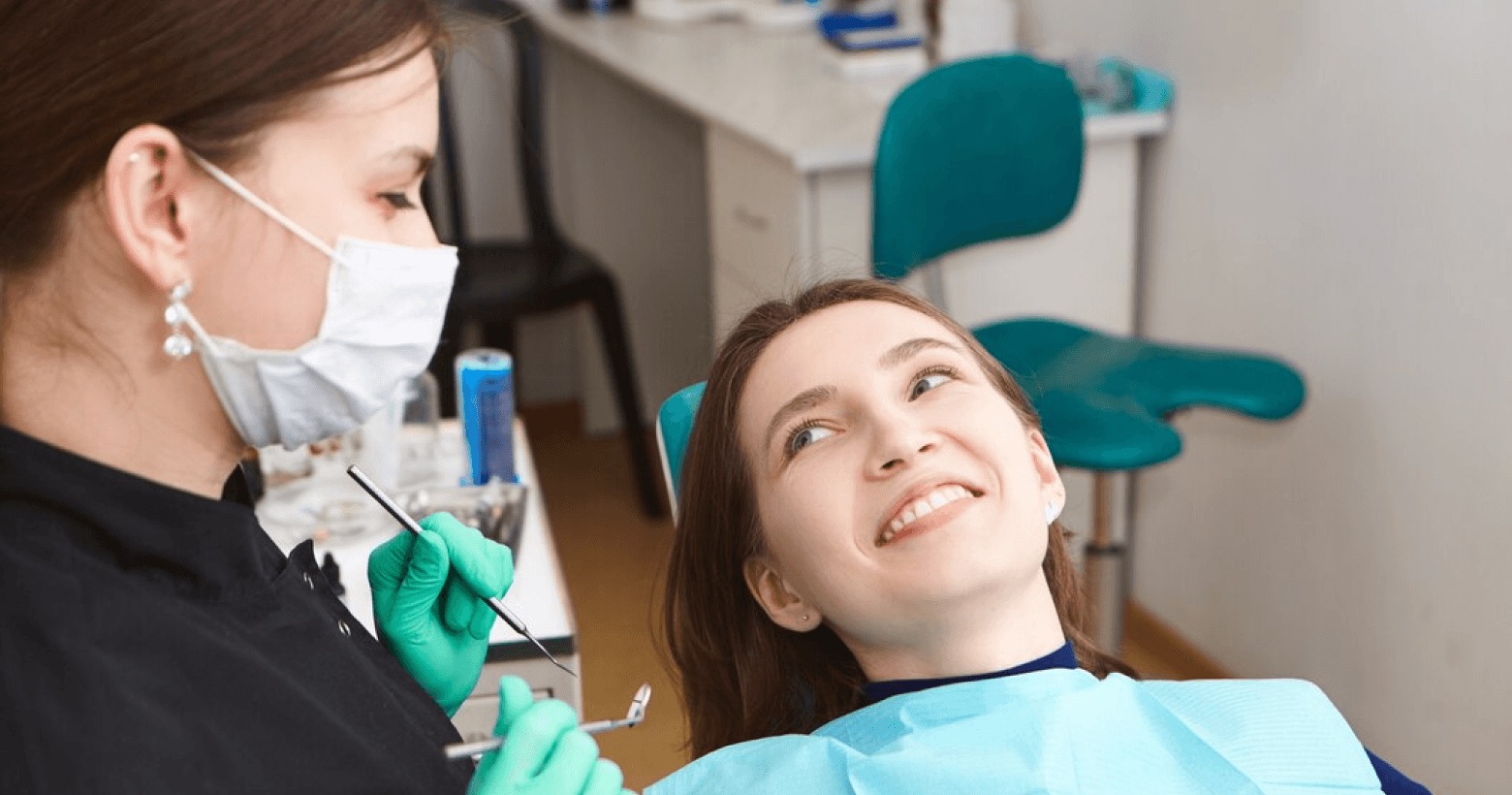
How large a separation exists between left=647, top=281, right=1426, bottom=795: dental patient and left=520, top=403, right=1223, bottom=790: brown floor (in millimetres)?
685

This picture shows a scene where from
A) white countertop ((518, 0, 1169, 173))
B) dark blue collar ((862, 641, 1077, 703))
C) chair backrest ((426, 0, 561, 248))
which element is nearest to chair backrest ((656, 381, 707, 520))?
dark blue collar ((862, 641, 1077, 703))

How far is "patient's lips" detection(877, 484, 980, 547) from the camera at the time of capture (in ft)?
4.11

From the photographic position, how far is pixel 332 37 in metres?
0.90

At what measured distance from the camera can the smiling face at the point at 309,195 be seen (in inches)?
36.0

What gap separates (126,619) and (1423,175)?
1.75 metres

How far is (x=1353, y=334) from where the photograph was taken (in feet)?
7.41

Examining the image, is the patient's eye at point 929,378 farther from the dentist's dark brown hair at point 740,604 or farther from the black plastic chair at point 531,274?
the black plastic chair at point 531,274

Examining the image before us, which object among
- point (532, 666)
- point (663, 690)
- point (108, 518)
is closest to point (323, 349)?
point (108, 518)

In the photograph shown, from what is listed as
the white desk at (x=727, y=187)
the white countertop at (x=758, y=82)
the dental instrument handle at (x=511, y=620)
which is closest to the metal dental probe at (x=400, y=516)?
the dental instrument handle at (x=511, y=620)

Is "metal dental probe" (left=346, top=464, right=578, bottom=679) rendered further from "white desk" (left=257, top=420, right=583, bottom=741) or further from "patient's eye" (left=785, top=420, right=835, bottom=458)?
"patient's eye" (left=785, top=420, right=835, bottom=458)

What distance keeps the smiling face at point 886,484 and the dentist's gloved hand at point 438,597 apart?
231 mm

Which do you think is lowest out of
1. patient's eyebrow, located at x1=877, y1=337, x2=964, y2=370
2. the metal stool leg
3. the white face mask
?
the metal stool leg

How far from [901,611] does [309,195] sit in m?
0.56

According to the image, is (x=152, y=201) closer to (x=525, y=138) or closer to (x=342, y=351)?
(x=342, y=351)
